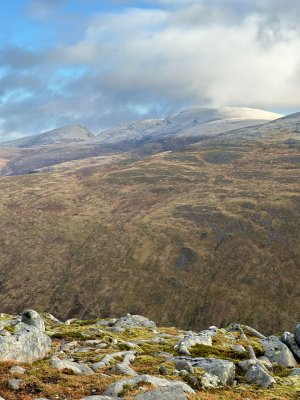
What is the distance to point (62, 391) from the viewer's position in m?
18.5

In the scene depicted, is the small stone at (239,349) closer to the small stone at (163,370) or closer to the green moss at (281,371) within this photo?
the green moss at (281,371)

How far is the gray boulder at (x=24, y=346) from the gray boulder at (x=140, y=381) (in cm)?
676

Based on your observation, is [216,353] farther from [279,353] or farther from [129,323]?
[129,323]

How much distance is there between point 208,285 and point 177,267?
19.7 metres

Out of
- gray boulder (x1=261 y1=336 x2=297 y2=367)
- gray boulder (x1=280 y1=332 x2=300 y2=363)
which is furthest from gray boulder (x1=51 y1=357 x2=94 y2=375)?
gray boulder (x1=280 y1=332 x2=300 y2=363)

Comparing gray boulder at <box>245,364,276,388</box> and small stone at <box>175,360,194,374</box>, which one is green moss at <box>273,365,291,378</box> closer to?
gray boulder at <box>245,364,276,388</box>

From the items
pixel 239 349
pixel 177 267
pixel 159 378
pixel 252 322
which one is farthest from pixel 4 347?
pixel 177 267

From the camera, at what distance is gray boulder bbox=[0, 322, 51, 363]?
22539 millimetres

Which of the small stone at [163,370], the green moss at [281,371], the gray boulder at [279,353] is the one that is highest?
the small stone at [163,370]

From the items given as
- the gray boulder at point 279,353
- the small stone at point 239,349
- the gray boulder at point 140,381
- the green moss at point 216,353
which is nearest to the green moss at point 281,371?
the gray boulder at point 279,353

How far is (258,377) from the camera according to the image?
22.8 m

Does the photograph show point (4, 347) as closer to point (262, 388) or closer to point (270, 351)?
point (262, 388)

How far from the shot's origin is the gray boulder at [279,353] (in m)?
30.0

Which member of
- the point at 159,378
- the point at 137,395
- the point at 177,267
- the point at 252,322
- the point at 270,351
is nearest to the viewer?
the point at 137,395
